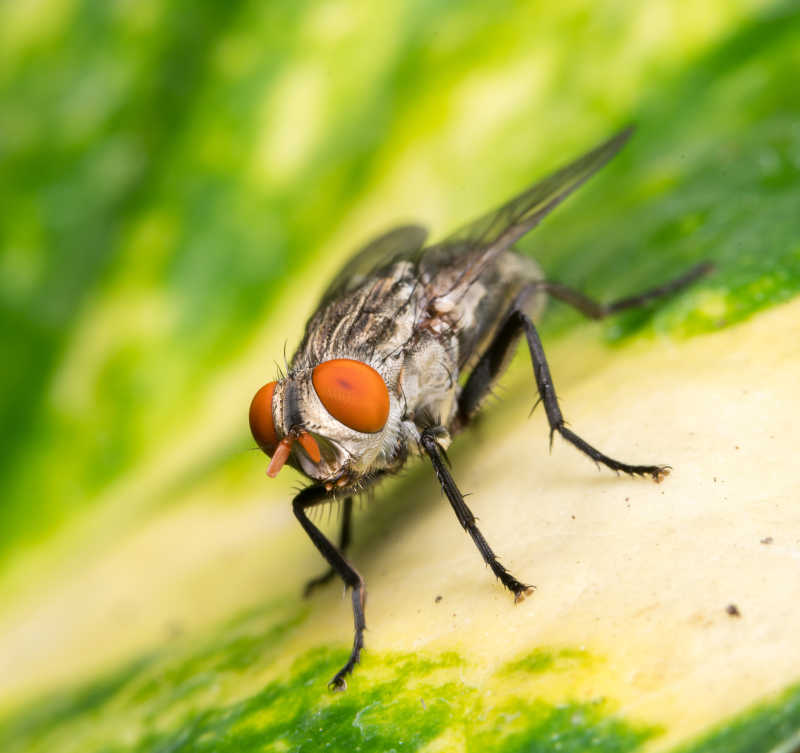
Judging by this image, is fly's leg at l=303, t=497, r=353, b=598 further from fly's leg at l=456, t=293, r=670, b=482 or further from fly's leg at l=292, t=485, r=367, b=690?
fly's leg at l=456, t=293, r=670, b=482

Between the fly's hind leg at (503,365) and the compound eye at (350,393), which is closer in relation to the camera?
the compound eye at (350,393)

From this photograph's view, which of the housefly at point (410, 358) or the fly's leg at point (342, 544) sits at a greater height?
the housefly at point (410, 358)

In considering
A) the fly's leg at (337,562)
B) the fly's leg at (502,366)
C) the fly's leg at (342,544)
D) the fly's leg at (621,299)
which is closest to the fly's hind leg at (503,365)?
the fly's leg at (502,366)

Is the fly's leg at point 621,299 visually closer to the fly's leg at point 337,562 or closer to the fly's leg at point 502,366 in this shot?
the fly's leg at point 502,366

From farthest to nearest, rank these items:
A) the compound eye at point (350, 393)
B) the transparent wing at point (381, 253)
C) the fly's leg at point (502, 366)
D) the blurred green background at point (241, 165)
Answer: the transparent wing at point (381, 253)
the blurred green background at point (241, 165)
the fly's leg at point (502, 366)
the compound eye at point (350, 393)

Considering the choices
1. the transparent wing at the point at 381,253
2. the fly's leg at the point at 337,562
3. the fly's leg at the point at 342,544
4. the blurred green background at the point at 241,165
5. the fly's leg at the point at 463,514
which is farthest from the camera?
the transparent wing at the point at 381,253

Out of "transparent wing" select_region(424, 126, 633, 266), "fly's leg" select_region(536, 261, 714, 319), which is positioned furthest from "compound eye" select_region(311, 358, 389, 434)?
"fly's leg" select_region(536, 261, 714, 319)

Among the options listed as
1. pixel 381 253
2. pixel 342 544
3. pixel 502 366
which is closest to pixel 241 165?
pixel 381 253

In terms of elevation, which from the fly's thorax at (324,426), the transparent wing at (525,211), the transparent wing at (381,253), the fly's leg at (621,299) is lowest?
the fly's leg at (621,299)
